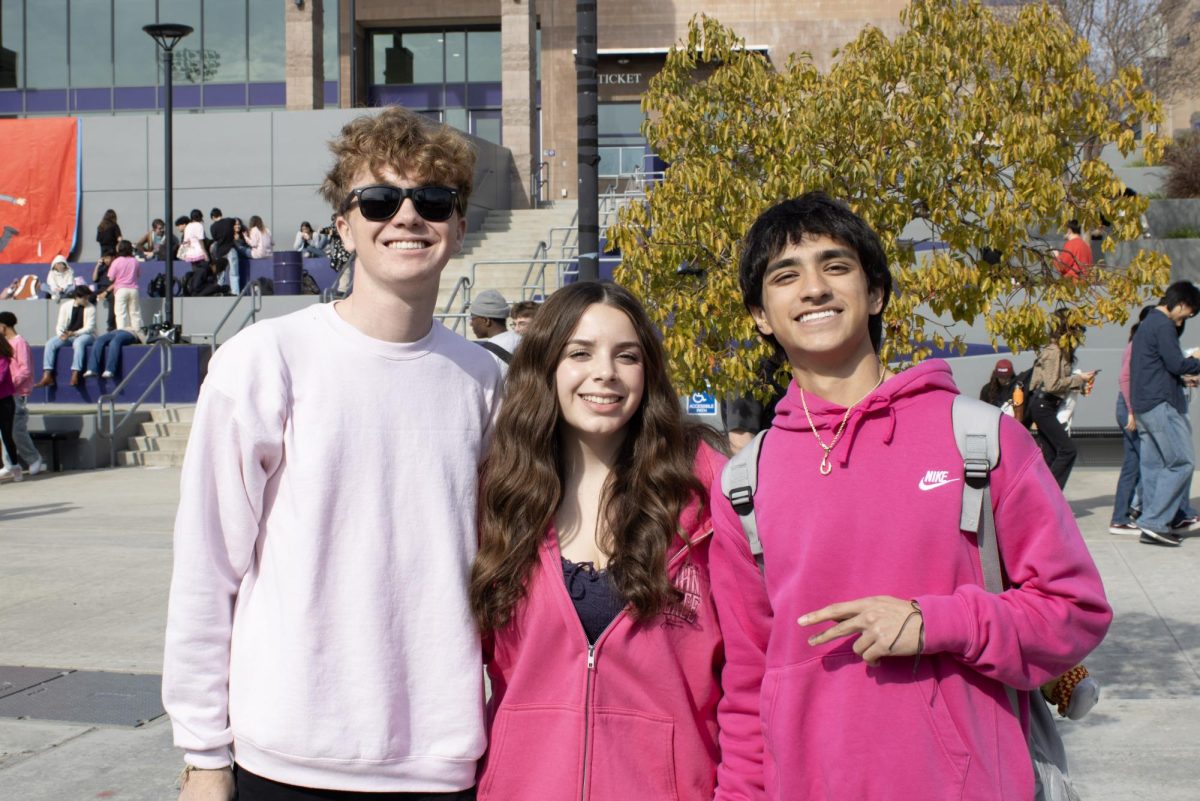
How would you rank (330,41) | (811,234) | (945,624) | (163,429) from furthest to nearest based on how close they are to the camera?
(330,41) → (163,429) → (811,234) → (945,624)

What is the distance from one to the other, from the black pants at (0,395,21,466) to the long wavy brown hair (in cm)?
1446

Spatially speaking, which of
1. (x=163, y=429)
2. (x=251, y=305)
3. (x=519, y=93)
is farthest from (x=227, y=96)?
(x=163, y=429)

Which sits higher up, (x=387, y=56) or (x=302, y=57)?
(x=387, y=56)

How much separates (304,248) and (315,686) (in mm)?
23588

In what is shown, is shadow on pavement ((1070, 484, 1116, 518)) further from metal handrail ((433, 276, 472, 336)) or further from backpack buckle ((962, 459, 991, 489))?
backpack buckle ((962, 459, 991, 489))

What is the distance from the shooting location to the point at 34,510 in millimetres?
13312

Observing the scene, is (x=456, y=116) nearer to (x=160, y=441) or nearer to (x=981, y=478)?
(x=160, y=441)

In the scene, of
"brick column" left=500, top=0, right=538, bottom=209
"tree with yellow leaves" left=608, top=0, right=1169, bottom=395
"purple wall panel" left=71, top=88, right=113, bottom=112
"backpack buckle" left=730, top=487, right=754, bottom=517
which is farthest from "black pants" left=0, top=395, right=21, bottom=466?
"purple wall panel" left=71, top=88, right=113, bottom=112

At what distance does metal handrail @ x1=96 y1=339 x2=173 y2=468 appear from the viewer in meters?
17.4

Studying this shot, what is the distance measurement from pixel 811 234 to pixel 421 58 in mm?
39887

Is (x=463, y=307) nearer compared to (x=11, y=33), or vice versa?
(x=463, y=307)

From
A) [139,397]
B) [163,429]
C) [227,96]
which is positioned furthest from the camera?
[227,96]

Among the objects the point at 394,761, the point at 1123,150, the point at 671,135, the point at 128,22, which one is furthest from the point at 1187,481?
the point at 128,22

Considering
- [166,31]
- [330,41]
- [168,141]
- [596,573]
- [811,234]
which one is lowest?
[596,573]
